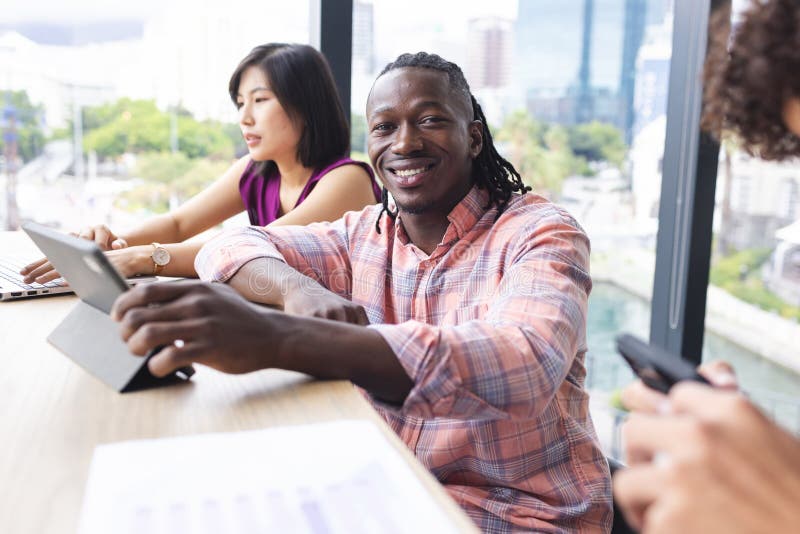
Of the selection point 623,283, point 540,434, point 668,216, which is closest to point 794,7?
point 540,434

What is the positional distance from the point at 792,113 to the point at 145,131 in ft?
8.33

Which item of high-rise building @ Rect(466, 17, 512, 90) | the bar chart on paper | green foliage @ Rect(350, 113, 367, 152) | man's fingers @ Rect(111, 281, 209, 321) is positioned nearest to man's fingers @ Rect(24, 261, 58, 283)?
man's fingers @ Rect(111, 281, 209, 321)

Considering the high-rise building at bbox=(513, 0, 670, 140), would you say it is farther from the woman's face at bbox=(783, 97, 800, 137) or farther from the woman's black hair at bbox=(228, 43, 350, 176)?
the woman's face at bbox=(783, 97, 800, 137)

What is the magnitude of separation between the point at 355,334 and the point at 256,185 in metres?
1.50

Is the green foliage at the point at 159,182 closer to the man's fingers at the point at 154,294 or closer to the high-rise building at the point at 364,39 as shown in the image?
the high-rise building at the point at 364,39

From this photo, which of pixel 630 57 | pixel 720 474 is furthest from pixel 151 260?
pixel 630 57

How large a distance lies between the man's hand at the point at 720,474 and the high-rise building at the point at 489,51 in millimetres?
2488

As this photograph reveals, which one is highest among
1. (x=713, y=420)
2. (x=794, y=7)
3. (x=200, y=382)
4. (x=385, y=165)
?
(x=794, y=7)

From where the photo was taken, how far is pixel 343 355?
2.97 feet

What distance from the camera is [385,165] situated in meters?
1.46

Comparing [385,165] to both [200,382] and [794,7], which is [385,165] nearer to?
[200,382]

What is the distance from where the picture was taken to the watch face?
163 centimetres

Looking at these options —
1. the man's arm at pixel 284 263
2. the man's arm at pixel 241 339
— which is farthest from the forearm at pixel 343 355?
the man's arm at pixel 284 263

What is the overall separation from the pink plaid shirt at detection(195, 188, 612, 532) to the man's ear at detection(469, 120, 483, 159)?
0.10m
